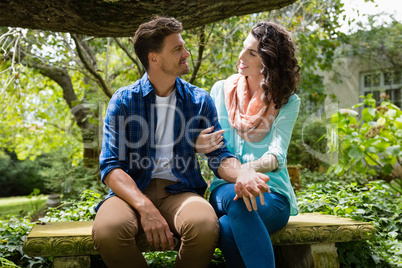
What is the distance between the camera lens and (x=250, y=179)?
2.03 m

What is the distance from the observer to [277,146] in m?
2.31

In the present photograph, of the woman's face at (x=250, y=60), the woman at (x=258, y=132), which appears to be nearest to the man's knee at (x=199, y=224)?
the woman at (x=258, y=132)

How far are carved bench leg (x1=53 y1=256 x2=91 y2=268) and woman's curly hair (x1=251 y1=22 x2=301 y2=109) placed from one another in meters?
1.32

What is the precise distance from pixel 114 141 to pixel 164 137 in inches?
11.8

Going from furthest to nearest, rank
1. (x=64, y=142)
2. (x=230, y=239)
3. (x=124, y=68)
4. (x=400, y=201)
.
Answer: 1. (x=64, y=142)
2. (x=124, y=68)
3. (x=400, y=201)
4. (x=230, y=239)

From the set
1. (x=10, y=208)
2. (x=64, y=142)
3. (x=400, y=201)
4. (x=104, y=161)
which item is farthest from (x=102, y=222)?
(x=10, y=208)

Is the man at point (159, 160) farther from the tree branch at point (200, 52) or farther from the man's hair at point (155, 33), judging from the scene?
the tree branch at point (200, 52)

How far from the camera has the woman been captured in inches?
82.0

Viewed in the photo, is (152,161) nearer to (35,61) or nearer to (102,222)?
(102,222)

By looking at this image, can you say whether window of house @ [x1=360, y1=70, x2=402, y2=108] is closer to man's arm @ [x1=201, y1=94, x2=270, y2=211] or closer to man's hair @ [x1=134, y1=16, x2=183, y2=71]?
man's arm @ [x1=201, y1=94, x2=270, y2=211]

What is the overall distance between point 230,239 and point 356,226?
825mm

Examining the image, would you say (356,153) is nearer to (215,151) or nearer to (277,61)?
(277,61)

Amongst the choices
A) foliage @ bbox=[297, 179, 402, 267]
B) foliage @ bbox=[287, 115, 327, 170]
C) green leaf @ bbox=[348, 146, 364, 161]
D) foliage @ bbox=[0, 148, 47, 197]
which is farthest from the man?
foliage @ bbox=[0, 148, 47, 197]

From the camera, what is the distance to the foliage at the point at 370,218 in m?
2.66
